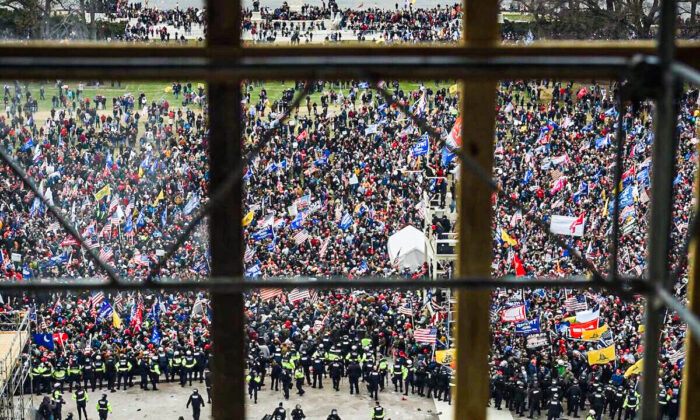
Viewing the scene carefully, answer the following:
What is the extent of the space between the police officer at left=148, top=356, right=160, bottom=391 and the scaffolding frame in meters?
16.6

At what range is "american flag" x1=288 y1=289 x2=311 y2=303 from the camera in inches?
891

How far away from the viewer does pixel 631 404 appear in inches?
757

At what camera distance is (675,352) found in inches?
781

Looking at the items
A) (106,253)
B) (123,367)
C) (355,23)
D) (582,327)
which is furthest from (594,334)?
(355,23)

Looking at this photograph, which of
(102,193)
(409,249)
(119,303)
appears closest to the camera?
(119,303)

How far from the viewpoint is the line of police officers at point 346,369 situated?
21016mm

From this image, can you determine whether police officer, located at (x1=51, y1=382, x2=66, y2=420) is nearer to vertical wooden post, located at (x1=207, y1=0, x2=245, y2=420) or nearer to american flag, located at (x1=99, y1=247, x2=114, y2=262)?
american flag, located at (x1=99, y1=247, x2=114, y2=262)

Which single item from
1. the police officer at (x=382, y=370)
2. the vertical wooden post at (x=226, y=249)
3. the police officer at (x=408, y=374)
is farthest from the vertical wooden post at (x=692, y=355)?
the police officer at (x=382, y=370)

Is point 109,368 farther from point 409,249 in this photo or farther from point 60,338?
point 409,249

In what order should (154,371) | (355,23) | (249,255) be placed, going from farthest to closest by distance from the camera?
(355,23) → (249,255) → (154,371)

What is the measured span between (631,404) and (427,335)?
441cm

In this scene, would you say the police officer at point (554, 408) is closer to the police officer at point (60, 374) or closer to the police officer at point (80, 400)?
the police officer at point (80, 400)

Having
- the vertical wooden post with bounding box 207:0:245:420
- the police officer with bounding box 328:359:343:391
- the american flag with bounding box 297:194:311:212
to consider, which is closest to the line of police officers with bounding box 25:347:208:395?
the police officer with bounding box 328:359:343:391

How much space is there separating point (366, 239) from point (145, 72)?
78.4ft
